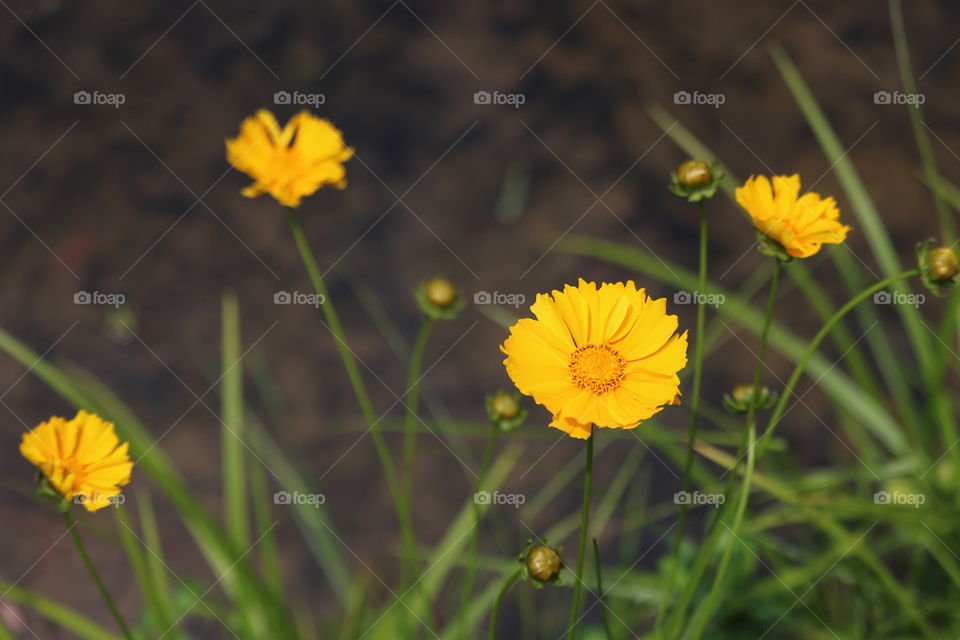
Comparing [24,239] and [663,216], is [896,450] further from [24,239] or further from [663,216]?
[24,239]

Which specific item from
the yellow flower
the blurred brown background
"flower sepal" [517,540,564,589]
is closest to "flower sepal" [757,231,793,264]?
the yellow flower

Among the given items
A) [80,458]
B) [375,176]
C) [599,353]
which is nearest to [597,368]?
[599,353]

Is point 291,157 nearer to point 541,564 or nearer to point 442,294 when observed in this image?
point 442,294

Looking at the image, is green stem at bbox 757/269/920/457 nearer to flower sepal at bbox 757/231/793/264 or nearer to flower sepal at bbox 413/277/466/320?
flower sepal at bbox 757/231/793/264

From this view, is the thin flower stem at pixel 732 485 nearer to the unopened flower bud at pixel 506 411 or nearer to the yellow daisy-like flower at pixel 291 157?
the unopened flower bud at pixel 506 411

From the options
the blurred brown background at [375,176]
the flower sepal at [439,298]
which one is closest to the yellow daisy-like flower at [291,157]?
the flower sepal at [439,298]

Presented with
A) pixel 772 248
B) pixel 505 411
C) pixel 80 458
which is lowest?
pixel 80 458

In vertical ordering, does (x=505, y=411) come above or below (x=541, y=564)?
above

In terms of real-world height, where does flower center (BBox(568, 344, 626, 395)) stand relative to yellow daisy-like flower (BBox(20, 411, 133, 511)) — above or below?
above
